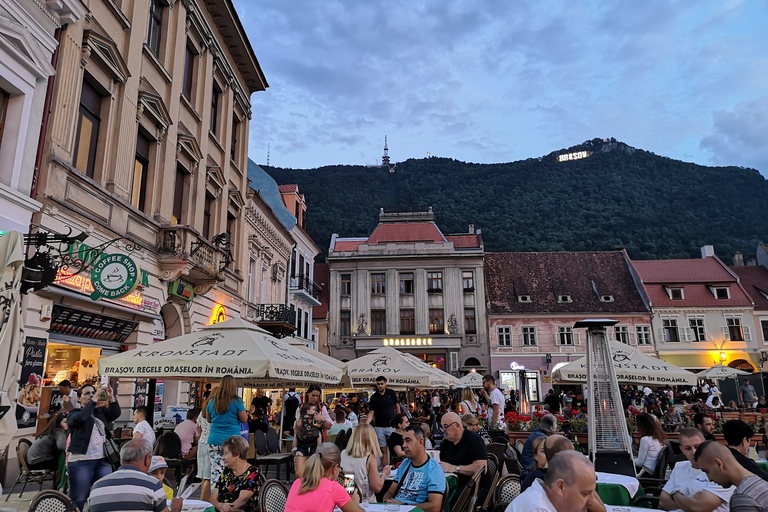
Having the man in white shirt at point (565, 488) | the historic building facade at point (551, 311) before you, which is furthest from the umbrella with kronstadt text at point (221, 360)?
the historic building facade at point (551, 311)

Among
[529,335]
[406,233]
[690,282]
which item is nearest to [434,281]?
[406,233]

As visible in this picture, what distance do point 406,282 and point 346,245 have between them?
6.29 metres

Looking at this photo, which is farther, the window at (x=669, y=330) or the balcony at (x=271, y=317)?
the window at (x=669, y=330)

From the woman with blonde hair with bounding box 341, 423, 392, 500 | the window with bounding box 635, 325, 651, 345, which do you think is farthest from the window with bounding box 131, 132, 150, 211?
the window with bounding box 635, 325, 651, 345

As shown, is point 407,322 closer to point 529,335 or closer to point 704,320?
point 529,335

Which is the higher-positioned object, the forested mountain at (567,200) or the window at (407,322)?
the forested mountain at (567,200)

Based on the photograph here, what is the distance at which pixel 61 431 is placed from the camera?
8766 millimetres

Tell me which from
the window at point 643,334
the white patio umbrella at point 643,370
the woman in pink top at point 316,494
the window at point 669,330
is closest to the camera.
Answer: the woman in pink top at point 316,494

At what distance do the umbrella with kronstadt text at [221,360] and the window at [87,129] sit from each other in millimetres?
5178

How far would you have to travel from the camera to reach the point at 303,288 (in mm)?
34125

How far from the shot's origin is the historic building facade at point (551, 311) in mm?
41312

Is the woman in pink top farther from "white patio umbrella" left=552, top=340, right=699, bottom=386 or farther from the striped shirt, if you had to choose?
"white patio umbrella" left=552, top=340, right=699, bottom=386

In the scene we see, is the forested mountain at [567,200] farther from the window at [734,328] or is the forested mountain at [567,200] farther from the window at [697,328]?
the window at [697,328]

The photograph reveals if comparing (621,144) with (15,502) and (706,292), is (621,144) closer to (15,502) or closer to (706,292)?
(706,292)
